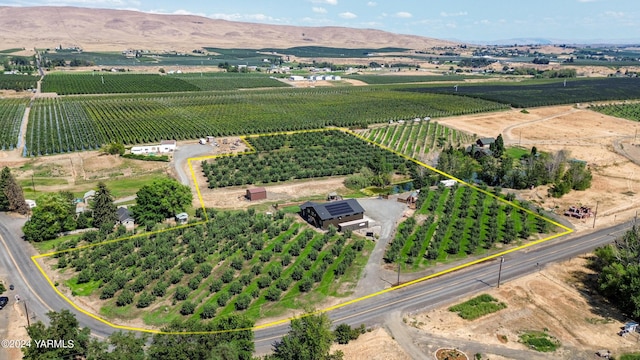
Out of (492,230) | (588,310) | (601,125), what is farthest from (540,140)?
(588,310)

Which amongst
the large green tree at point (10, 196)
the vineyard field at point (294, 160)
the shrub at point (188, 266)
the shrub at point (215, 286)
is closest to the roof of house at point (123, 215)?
the large green tree at point (10, 196)

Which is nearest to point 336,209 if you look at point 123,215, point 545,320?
point 545,320

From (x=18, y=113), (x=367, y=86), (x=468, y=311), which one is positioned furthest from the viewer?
(x=367, y=86)

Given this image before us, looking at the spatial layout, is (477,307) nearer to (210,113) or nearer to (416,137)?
(416,137)

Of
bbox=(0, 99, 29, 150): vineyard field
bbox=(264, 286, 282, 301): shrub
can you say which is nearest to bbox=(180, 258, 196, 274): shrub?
bbox=(264, 286, 282, 301): shrub

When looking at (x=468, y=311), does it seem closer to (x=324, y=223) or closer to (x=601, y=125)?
(x=324, y=223)

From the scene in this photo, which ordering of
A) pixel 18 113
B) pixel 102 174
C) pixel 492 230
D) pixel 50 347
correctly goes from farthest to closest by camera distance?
pixel 18 113
pixel 102 174
pixel 492 230
pixel 50 347
